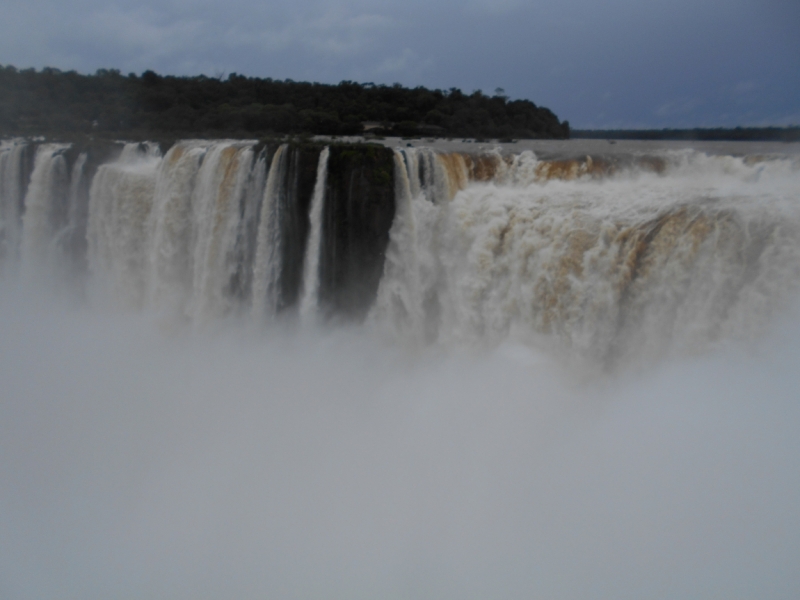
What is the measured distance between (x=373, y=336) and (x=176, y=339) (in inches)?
175

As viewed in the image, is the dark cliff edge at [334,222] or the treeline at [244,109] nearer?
the dark cliff edge at [334,222]

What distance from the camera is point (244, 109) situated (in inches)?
1063

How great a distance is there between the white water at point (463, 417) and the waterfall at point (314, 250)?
0.58m

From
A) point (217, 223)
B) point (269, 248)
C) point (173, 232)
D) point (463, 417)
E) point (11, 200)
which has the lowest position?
point (463, 417)

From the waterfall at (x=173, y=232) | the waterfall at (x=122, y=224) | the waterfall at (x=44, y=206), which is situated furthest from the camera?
the waterfall at (x=44, y=206)

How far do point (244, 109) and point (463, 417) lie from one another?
23.7 metres

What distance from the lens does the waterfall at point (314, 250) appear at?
10.4 m

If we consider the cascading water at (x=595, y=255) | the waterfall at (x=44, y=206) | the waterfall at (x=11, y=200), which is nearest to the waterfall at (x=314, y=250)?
the cascading water at (x=595, y=255)

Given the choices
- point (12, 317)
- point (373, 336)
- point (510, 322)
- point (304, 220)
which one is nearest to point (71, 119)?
point (12, 317)

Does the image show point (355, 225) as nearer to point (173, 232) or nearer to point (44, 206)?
point (173, 232)

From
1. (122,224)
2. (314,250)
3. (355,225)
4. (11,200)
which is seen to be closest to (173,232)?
(122,224)

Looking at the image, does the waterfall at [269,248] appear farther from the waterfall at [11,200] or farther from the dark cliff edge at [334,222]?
the waterfall at [11,200]

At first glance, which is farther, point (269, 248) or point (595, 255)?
point (269, 248)

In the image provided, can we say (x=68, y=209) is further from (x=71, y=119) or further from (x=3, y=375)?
(x=71, y=119)
